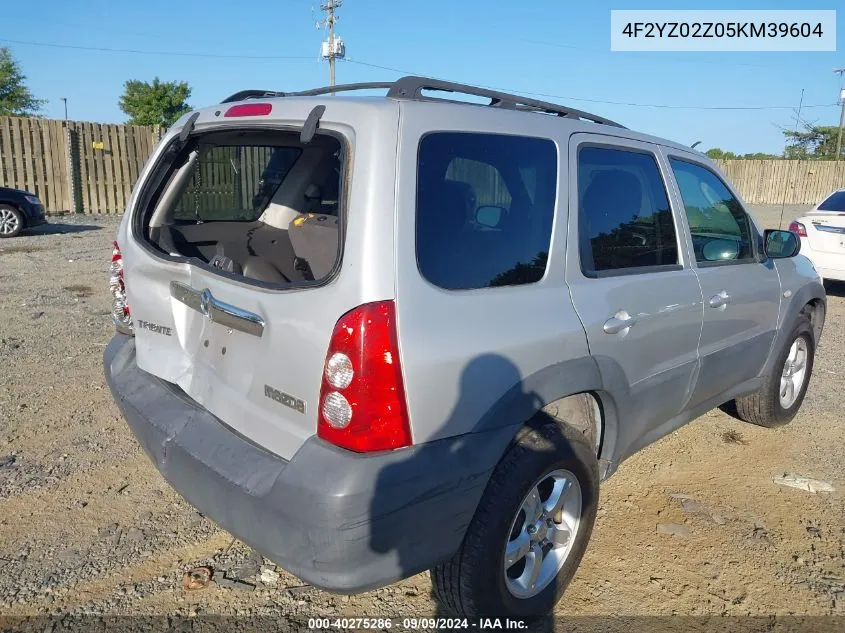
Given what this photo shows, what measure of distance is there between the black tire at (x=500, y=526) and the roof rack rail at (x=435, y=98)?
1.27m

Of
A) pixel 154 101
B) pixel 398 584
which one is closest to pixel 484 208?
pixel 398 584

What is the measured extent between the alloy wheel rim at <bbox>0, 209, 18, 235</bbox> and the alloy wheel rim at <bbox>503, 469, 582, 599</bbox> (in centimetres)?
1260

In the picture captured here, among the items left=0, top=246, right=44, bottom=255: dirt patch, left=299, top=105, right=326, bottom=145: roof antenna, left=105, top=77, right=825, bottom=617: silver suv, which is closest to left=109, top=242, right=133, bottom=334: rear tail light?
left=105, top=77, right=825, bottom=617: silver suv

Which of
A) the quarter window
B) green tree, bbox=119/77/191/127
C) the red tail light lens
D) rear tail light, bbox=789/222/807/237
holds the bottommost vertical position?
rear tail light, bbox=789/222/807/237

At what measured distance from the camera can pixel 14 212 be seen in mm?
12086

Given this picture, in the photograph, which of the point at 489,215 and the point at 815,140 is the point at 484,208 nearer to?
the point at 489,215

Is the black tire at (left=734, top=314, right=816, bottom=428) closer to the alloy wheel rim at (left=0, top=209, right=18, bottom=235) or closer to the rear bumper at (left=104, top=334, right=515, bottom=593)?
the rear bumper at (left=104, top=334, right=515, bottom=593)

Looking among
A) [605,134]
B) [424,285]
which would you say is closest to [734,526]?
[605,134]

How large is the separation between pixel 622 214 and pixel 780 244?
165 centimetres

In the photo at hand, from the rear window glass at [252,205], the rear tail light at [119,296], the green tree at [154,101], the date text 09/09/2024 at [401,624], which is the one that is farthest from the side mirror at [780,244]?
the green tree at [154,101]

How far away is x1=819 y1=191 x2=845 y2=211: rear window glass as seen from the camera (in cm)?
865

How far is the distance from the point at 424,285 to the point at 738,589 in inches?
79.2

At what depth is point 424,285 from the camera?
2078 millimetres

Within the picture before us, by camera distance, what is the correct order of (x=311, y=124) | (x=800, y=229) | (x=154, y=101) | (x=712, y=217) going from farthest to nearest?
1. (x=154, y=101)
2. (x=800, y=229)
3. (x=712, y=217)
4. (x=311, y=124)
